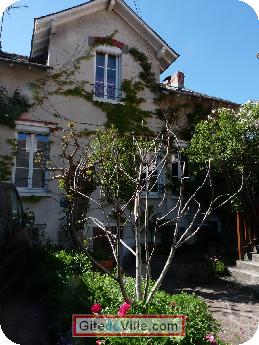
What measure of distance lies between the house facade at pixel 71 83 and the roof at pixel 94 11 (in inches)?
1.2

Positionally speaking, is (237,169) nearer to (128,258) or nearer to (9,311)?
(128,258)

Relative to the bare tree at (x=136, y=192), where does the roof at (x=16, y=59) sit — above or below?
above

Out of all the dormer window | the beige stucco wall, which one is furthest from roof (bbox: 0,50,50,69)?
the dormer window

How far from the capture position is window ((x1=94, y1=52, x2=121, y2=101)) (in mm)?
11547

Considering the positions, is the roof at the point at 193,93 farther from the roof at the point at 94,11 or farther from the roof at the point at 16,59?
the roof at the point at 16,59

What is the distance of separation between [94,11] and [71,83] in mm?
2843

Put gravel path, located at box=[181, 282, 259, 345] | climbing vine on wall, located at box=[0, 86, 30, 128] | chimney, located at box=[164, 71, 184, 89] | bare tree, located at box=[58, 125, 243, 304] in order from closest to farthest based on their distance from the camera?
bare tree, located at box=[58, 125, 243, 304] < gravel path, located at box=[181, 282, 259, 345] < climbing vine on wall, located at box=[0, 86, 30, 128] < chimney, located at box=[164, 71, 184, 89]

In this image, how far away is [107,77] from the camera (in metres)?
11.8

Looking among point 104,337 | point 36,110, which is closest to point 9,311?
point 104,337

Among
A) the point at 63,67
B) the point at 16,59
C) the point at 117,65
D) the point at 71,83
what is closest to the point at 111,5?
the point at 117,65

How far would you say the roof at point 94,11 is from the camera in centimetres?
1093

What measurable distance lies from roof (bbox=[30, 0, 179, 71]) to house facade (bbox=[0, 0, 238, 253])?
1.2 inches

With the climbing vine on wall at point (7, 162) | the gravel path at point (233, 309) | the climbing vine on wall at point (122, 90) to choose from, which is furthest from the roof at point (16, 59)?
the gravel path at point (233, 309)

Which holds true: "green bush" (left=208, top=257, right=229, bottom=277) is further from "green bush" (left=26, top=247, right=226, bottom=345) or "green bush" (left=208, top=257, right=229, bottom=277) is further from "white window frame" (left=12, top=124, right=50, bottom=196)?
"white window frame" (left=12, top=124, right=50, bottom=196)
